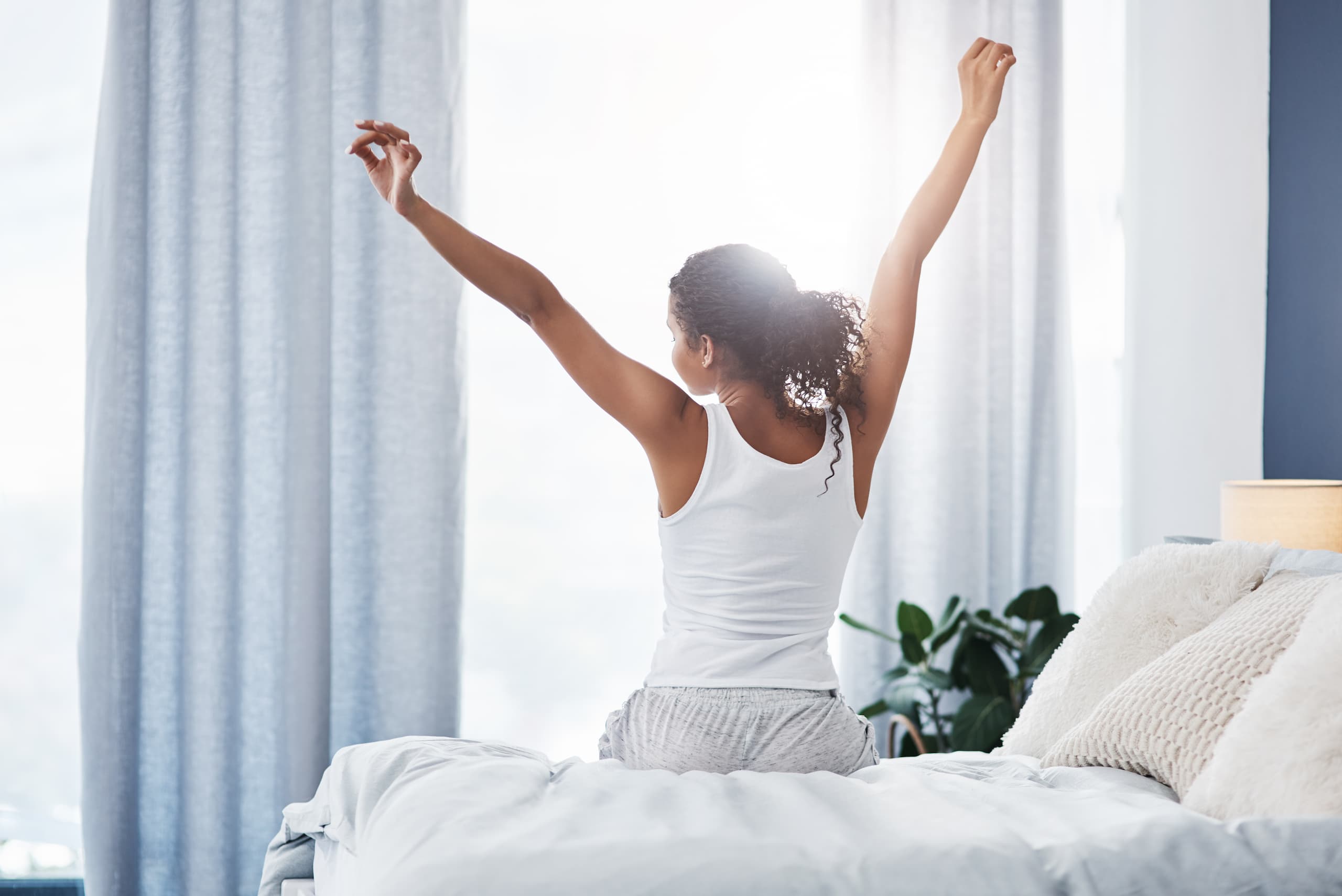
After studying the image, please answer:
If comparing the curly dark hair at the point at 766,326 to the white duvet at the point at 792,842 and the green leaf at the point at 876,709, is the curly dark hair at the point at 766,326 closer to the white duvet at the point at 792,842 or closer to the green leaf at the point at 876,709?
the white duvet at the point at 792,842

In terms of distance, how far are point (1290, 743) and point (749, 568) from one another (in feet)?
1.83

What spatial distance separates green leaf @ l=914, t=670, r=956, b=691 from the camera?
236 centimetres

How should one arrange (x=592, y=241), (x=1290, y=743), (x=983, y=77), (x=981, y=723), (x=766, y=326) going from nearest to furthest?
(x=1290, y=743), (x=766, y=326), (x=983, y=77), (x=981, y=723), (x=592, y=241)

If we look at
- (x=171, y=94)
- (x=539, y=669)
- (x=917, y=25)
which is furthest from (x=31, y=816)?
(x=917, y=25)

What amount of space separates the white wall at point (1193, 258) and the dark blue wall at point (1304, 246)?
32 mm

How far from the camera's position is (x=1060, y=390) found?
2.71 m

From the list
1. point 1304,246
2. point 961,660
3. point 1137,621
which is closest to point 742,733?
point 1137,621

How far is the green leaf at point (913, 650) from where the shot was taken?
7.91 ft

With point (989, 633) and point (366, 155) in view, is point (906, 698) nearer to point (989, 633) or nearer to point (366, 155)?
point (989, 633)

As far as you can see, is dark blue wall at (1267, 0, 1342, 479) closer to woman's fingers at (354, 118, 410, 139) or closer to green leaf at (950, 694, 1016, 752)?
green leaf at (950, 694, 1016, 752)

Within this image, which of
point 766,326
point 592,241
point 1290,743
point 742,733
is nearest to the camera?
point 1290,743

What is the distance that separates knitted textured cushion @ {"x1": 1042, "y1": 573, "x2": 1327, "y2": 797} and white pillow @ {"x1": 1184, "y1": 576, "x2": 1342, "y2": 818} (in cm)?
6

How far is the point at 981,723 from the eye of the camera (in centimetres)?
224

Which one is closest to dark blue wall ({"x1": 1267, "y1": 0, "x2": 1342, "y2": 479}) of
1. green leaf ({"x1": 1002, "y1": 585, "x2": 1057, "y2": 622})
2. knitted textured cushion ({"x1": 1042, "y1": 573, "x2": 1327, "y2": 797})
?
green leaf ({"x1": 1002, "y1": 585, "x2": 1057, "y2": 622})
